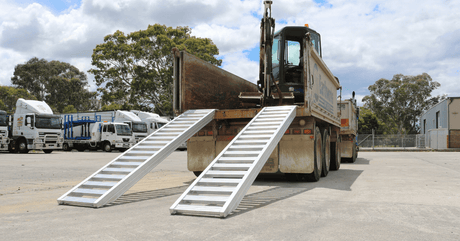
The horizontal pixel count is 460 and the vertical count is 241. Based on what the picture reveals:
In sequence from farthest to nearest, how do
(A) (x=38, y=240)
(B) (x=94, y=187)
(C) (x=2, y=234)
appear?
(B) (x=94, y=187) → (C) (x=2, y=234) → (A) (x=38, y=240)

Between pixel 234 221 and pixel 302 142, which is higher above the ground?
pixel 302 142

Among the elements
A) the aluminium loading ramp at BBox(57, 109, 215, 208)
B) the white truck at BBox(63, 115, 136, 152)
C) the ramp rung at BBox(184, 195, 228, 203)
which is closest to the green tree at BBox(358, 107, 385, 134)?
the white truck at BBox(63, 115, 136, 152)

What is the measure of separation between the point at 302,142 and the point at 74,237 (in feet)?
18.2

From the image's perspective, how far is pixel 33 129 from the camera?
24016 millimetres

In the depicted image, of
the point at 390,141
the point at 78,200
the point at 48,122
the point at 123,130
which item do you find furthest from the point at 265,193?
the point at 390,141

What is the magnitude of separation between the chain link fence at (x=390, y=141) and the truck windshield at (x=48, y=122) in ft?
89.2

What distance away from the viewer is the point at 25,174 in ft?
35.5

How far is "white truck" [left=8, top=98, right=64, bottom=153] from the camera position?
24.0 meters

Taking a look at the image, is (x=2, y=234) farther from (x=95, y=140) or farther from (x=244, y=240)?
(x=95, y=140)

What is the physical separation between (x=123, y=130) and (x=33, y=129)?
6.45m

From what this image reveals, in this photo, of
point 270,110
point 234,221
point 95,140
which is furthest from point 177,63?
point 95,140

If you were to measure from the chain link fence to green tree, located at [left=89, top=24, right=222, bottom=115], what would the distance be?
17030 millimetres

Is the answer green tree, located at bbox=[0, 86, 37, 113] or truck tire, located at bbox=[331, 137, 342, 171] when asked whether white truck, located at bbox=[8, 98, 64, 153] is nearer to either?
truck tire, located at bbox=[331, 137, 342, 171]

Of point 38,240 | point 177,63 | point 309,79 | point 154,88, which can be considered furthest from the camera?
point 154,88
